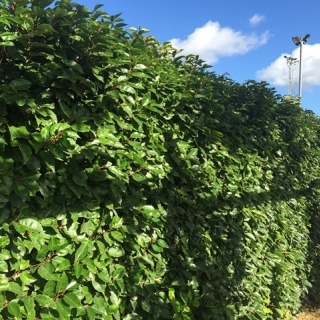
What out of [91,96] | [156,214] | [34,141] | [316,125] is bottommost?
[156,214]

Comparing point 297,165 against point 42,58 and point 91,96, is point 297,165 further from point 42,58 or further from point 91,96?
point 42,58

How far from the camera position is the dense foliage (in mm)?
1788

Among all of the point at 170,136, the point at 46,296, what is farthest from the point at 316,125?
the point at 46,296

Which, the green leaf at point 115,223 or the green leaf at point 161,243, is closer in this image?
the green leaf at point 115,223

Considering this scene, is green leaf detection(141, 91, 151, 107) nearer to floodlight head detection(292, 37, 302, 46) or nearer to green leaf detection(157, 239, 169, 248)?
green leaf detection(157, 239, 169, 248)

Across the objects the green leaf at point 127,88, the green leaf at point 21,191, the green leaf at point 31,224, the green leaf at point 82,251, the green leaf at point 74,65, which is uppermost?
the green leaf at point 127,88

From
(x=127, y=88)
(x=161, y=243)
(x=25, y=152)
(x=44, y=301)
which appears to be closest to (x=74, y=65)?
(x=127, y=88)

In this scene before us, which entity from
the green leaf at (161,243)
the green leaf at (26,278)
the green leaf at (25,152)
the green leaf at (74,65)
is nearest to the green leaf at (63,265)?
the green leaf at (26,278)

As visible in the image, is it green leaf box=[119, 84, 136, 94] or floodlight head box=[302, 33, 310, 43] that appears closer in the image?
green leaf box=[119, 84, 136, 94]

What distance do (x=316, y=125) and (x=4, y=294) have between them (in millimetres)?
6015

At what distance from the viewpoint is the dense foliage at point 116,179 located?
5.87 ft

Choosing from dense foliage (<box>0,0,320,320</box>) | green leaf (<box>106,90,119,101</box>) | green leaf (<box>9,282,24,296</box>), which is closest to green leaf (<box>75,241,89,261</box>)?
dense foliage (<box>0,0,320,320</box>)

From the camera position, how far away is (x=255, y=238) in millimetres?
3836

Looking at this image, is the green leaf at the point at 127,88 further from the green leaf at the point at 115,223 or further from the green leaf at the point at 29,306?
the green leaf at the point at 29,306
